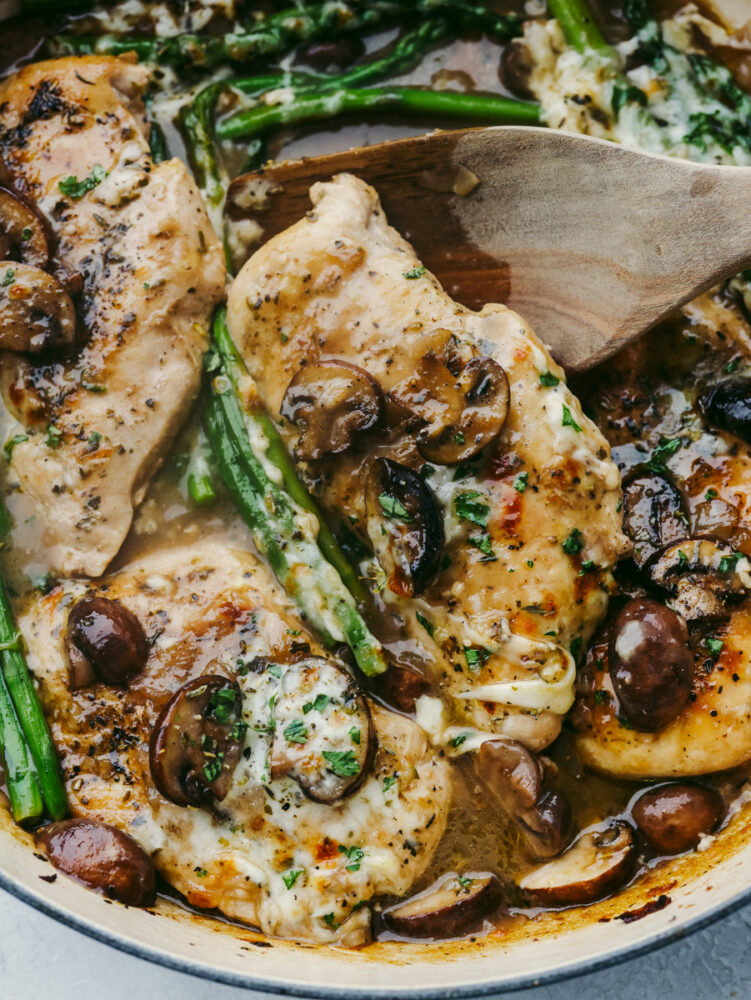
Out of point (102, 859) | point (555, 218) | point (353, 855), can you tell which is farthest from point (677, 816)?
point (555, 218)

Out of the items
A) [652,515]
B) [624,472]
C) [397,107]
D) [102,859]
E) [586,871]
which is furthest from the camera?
[397,107]

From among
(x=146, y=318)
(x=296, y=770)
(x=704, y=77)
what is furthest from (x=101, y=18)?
(x=296, y=770)

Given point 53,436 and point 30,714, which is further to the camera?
point 53,436

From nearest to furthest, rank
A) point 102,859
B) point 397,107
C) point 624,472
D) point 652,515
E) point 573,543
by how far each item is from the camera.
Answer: point 102,859 → point 573,543 → point 652,515 → point 624,472 → point 397,107

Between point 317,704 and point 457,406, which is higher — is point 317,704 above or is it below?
below

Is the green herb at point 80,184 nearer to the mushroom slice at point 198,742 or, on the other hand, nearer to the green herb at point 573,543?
the mushroom slice at point 198,742

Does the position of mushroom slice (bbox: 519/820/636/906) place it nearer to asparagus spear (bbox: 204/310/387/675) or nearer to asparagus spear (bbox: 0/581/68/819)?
asparagus spear (bbox: 204/310/387/675)

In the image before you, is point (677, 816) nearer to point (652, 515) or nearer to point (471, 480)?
point (652, 515)

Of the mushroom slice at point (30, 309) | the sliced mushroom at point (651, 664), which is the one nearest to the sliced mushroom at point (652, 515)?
the sliced mushroom at point (651, 664)

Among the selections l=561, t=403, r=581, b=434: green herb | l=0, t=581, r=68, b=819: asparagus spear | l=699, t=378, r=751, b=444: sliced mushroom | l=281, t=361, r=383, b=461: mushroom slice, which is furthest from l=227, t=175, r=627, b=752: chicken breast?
l=0, t=581, r=68, b=819: asparagus spear
